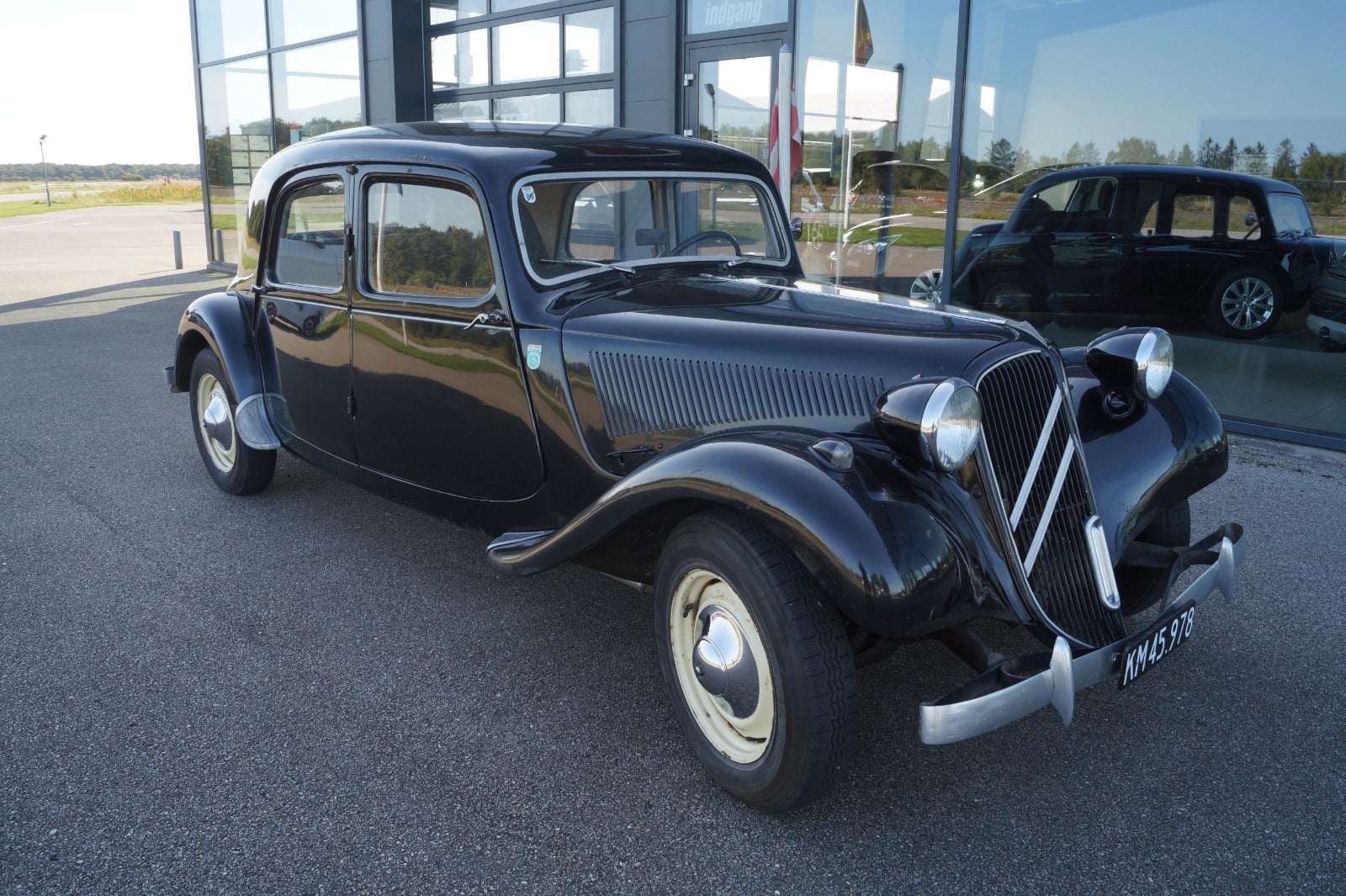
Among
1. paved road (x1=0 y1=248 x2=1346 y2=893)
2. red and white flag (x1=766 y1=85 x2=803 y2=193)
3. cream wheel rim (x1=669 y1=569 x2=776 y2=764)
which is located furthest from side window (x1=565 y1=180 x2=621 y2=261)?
red and white flag (x1=766 y1=85 x2=803 y2=193)

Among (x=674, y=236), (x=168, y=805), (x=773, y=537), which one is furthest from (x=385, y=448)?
(x=773, y=537)

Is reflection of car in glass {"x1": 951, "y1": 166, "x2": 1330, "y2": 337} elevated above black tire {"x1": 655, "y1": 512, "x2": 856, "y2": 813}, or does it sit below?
above

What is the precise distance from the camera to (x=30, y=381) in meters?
7.29

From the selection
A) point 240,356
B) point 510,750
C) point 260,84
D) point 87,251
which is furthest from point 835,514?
point 87,251

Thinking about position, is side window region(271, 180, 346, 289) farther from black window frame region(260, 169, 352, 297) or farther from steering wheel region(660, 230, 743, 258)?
steering wheel region(660, 230, 743, 258)

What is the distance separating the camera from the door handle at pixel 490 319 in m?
3.23

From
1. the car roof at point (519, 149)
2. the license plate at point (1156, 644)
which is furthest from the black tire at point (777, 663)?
the car roof at point (519, 149)

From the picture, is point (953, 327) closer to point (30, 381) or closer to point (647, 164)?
point (647, 164)

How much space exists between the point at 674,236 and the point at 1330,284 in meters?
4.31

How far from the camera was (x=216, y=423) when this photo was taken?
4793 mm

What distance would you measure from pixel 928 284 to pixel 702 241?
4.36 metres

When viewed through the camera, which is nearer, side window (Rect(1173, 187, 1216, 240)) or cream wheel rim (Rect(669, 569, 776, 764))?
cream wheel rim (Rect(669, 569, 776, 764))

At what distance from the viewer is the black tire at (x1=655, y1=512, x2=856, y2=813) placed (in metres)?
2.24

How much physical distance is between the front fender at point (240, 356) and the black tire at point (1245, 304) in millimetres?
5444
